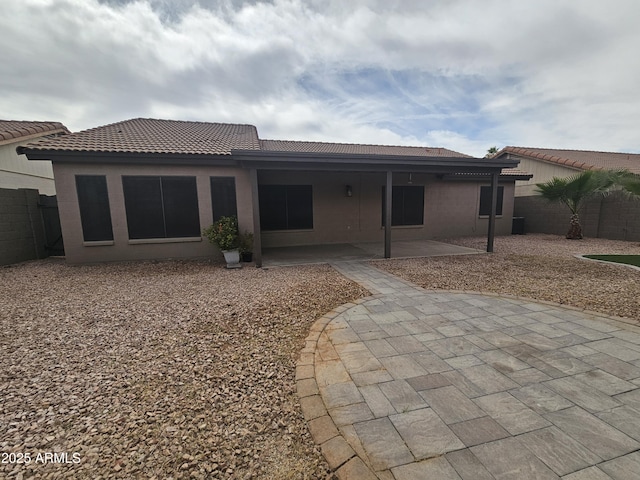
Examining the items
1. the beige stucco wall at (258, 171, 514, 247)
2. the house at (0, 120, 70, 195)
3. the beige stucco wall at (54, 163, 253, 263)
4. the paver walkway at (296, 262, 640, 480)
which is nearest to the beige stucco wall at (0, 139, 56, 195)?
the house at (0, 120, 70, 195)

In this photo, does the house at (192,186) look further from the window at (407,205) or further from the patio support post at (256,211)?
the window at (407,205)

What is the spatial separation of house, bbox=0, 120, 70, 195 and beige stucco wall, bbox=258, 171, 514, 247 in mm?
8242

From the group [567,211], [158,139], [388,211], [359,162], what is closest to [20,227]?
[158,139]

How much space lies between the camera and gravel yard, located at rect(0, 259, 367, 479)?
1594 millimetres

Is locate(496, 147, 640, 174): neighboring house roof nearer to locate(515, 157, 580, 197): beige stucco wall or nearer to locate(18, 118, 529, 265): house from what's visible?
locate(515, 157, 580, 197): beige stucco wall

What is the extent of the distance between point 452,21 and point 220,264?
8750mm

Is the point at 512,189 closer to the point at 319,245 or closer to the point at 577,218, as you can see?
the point at 577,218

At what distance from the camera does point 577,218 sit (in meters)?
10.3

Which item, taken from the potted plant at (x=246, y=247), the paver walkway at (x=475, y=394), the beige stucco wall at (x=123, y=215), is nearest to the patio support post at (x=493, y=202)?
the paver walkway at (x=475, y=394)

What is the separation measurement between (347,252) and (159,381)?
21.8 ft

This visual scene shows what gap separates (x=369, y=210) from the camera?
10492mm

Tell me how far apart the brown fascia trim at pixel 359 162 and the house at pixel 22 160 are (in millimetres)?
8663

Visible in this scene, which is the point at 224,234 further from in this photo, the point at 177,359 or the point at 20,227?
the point at 20,227

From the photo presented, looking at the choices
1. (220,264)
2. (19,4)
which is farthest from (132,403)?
(19,4)
